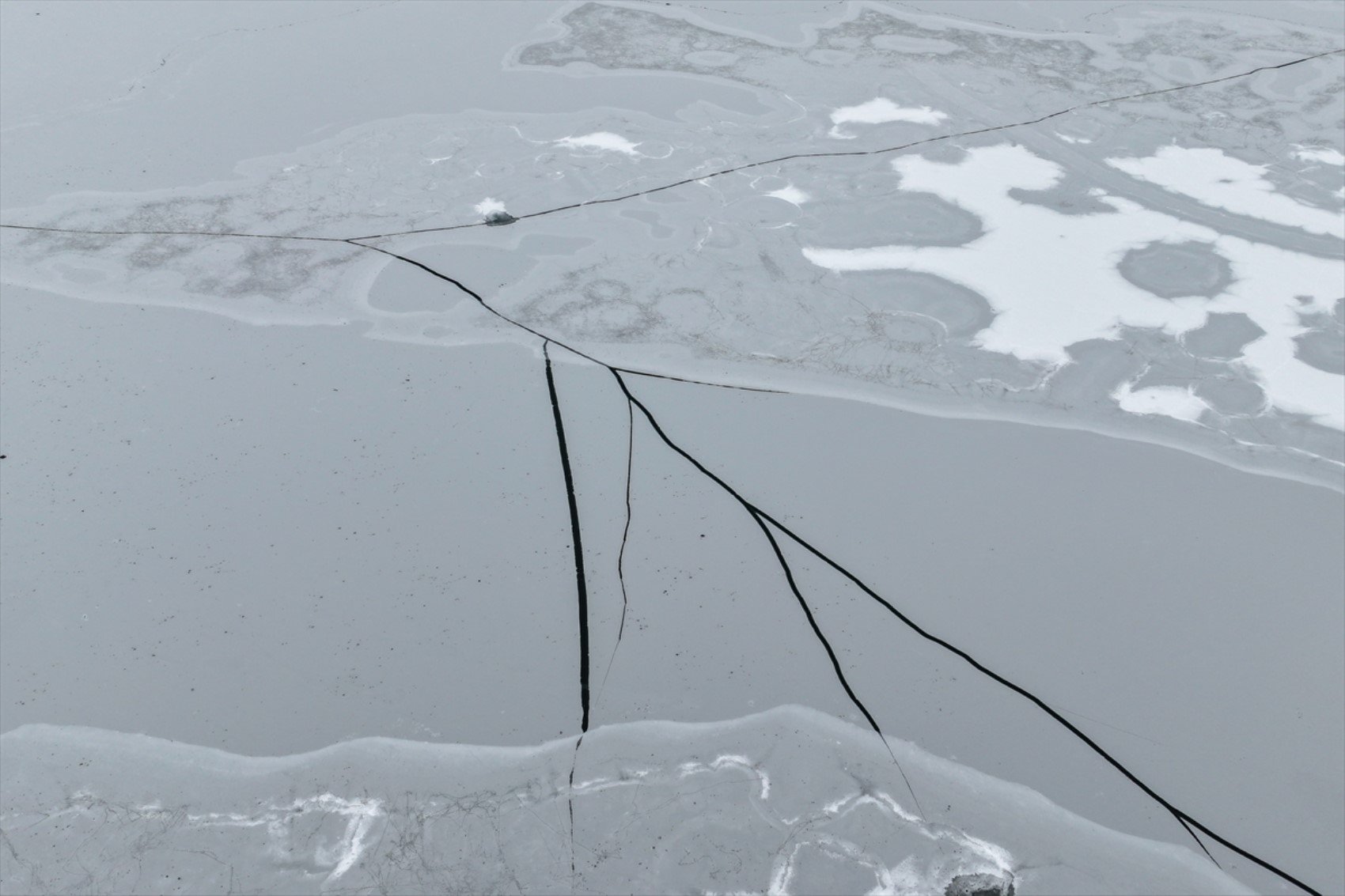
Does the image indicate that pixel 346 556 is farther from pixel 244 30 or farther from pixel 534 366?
pixel 244 30

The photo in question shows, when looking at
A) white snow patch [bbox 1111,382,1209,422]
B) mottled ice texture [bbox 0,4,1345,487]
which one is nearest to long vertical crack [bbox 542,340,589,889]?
mottled ice texture [bbox 0,4,1345,487]

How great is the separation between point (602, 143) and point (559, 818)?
217 cm

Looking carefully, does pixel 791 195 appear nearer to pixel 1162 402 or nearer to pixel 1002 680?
pixel 1162 402

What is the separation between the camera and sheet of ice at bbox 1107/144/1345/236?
2.82 m

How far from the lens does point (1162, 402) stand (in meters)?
2.26

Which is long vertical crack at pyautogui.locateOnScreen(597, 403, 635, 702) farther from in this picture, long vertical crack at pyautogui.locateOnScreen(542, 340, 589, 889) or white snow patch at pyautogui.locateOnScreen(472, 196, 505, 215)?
white snow patch at pyautogui.locateOnScreen(472, 196, 505, 215)

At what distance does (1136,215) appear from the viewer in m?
2.83

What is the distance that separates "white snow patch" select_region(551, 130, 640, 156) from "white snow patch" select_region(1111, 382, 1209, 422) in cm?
157

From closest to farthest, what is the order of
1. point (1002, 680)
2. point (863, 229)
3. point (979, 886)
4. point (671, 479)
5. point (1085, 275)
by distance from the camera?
point (979, 886) → point (1002, 680) → point (671, 479) → point (1085, 275) → point (863, 229)

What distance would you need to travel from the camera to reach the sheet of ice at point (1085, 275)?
2.38 metres

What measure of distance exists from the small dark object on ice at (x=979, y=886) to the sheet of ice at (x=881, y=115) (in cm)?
232

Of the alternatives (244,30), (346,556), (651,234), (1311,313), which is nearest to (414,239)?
(651,234)

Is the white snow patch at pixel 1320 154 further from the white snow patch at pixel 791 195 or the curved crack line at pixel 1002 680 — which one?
the curved crack line at pixel 1002 680

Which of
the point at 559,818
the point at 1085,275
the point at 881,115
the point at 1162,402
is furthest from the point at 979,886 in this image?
the point at 881,115
